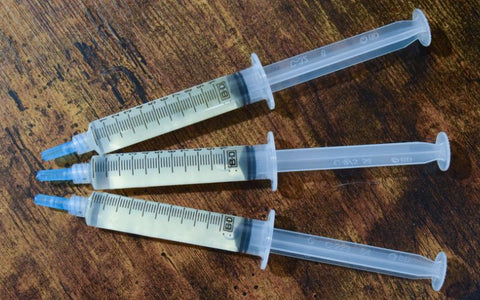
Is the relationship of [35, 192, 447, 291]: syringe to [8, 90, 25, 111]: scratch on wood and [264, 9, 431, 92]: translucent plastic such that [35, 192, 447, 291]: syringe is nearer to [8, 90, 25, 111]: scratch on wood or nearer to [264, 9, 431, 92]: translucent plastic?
[8, 90, 25, 111]: scratch on wood

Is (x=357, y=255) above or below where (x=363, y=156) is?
below

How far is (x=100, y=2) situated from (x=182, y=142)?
2.32ft

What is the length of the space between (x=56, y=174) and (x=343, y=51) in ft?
4.27

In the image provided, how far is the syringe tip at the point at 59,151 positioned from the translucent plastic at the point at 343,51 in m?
0.87

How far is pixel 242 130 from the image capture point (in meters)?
2.04

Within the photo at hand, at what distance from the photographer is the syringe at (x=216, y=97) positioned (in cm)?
194

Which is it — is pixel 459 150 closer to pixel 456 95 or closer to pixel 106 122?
pixel 456 95

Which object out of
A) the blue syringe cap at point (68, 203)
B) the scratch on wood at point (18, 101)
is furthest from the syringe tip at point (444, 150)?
the scratch on wood at point (18, 101)

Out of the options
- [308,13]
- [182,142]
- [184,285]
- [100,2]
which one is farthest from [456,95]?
[100,2]

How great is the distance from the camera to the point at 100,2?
2.03 metres

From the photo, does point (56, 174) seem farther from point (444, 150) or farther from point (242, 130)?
→ point (444, 150)

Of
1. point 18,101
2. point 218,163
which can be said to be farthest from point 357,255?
point 18,101

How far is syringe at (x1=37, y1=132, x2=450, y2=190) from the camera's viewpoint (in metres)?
1.93

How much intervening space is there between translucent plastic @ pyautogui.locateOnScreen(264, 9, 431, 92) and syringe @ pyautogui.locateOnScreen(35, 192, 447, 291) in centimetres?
59
